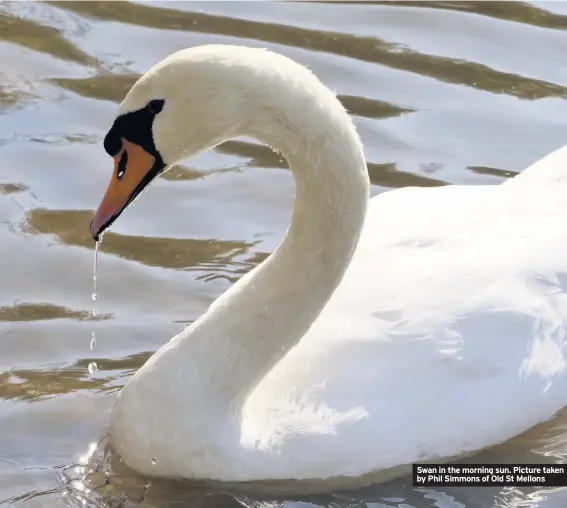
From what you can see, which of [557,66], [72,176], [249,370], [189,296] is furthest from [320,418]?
[557,66]

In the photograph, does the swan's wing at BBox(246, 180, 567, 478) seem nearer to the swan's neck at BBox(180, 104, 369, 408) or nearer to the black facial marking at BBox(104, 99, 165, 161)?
the swan's neck at BBox(180, 104, 369, 408)

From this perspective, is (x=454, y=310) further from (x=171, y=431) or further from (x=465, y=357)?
(x=171, y=431)

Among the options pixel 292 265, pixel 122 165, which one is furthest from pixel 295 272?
pixel 122 165

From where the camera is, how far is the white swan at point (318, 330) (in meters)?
4.32

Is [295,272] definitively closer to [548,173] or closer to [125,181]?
[125,181]

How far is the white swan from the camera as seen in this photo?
4.32 metres

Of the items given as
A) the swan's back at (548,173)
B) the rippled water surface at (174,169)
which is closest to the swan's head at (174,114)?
the rippled water surface at (174,169)

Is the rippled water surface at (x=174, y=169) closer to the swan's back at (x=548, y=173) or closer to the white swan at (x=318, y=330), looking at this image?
the white swan at (x=318, y=330)

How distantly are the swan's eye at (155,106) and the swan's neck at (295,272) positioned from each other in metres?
0.32

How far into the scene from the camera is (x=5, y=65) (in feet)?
26.2

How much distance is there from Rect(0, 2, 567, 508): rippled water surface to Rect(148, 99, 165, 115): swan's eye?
1308 millimetres

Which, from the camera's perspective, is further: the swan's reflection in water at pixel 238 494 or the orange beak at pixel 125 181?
the swan's reflection in water at pixel 238 494
